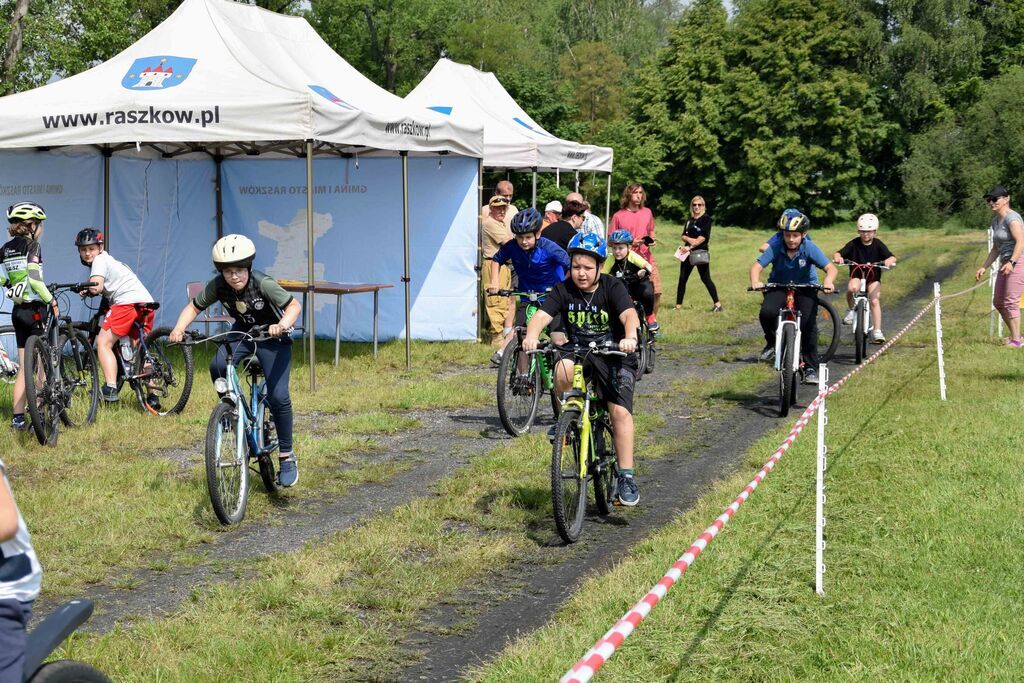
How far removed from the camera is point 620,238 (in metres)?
11.5

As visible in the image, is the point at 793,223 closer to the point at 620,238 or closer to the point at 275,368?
the point at 620,238

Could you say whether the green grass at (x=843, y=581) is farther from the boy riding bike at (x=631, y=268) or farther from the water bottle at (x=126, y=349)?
the water bottle at (x=126, y=349)

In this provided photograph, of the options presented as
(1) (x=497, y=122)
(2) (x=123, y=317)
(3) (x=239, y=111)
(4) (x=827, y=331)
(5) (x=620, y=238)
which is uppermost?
(1) (x=497, y=122)

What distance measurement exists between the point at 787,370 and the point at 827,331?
737 cm

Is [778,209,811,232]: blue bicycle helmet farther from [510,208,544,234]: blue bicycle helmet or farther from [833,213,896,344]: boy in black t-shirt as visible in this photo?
[833,213,896,344]: boy in black t-shirt

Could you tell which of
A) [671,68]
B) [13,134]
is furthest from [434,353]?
[671,68]

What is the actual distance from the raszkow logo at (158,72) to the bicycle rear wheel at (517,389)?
211 inches

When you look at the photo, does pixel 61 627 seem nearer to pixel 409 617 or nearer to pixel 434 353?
pixel 409 617

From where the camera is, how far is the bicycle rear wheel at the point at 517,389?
9.61 metres

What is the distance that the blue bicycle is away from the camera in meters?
6.80

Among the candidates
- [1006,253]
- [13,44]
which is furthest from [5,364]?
[13,44]

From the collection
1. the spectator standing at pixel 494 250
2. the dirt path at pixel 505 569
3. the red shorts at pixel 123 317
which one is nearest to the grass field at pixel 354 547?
the dirt path at pixel 505 569

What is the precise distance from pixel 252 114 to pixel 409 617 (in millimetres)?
7673

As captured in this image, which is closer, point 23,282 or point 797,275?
point 23,282
